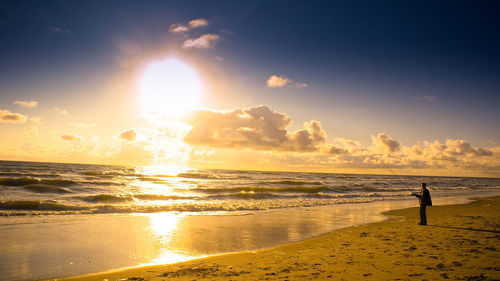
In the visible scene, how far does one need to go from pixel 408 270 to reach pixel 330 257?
194 centimetres

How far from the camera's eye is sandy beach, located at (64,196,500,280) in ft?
20.2

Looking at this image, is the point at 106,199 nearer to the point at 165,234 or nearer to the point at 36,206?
the point at 36,206

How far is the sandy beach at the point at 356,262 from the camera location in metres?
6.16

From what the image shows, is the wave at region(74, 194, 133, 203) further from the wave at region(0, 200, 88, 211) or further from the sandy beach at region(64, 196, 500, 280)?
the sandy beach at region(64, 196, 500, 280)

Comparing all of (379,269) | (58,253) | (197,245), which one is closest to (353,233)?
(379,269)

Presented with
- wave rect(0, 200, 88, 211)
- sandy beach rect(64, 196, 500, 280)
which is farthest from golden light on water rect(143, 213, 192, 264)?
wave rect(0, 200, 88, 211)

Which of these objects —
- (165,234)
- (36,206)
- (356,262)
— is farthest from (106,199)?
(356,262)

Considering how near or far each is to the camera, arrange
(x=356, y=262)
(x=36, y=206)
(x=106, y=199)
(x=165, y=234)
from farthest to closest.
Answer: (x=106, y=199) < (x=36, y=206) < (x=165, y=234) < (x=356, y=262)

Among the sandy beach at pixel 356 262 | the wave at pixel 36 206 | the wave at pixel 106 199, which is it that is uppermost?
the sandy beach at pixel 356 262

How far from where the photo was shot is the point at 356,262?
7113mm

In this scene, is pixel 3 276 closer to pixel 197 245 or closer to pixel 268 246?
pixel 197 245

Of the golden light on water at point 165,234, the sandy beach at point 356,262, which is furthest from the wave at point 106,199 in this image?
the sandy beach at point 356,262

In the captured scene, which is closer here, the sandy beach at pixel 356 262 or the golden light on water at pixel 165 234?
the sandy beach at pixel 356 262

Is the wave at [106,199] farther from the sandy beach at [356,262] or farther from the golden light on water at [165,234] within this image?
the sandy beach at [356,262]
